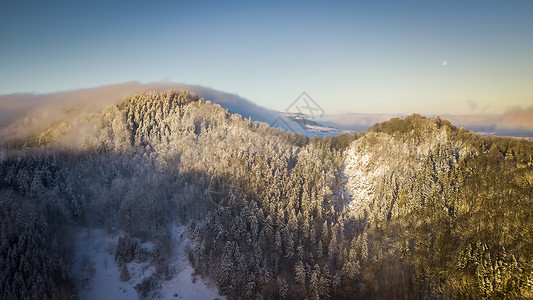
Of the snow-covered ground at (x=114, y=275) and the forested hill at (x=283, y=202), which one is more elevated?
the forested hill at (x=283, y=202)

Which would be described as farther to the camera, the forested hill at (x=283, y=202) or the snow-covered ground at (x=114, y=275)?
the snow-covered ground at (x=114, y=275)

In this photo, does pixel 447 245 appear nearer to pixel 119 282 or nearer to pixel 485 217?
pixel 485 217

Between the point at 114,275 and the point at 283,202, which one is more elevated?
the point at 283,202

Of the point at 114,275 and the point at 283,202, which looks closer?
the point at 114,275

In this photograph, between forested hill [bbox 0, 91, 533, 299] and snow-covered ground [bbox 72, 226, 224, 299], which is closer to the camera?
forested hill [bbox 0, 91, 533, 299]

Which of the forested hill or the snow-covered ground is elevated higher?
the forested hill
